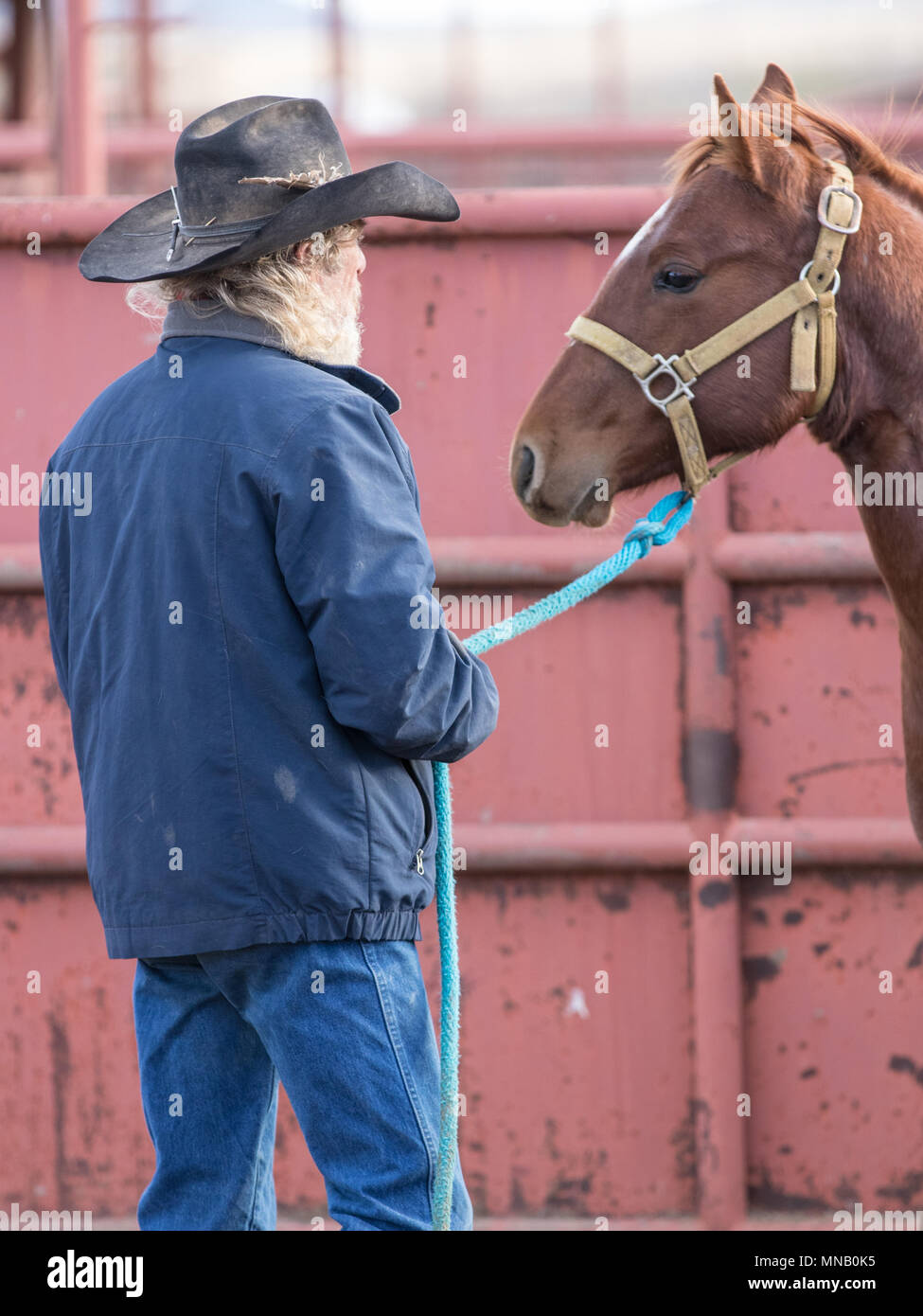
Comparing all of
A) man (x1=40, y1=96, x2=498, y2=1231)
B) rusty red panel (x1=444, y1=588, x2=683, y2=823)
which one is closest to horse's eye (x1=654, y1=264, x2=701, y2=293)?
man (x1=40, y1=96, x2=498, y2=1231)

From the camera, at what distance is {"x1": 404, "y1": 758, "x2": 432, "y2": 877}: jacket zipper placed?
1651 mm

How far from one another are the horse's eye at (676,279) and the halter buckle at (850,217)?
0.63ft

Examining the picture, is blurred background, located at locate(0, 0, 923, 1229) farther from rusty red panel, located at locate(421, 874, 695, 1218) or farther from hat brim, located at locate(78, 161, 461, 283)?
hat brim, located at locate(78, 161, 461, 283)

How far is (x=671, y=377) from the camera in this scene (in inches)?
76.8

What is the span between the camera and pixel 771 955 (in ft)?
8.54

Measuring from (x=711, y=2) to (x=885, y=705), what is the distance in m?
9.29

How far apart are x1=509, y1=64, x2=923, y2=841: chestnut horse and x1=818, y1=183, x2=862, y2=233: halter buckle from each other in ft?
0.08

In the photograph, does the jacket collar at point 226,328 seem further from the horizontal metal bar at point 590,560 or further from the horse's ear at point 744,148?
the horizontal metal bar at point 590,560

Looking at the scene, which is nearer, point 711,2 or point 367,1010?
point 367,1010

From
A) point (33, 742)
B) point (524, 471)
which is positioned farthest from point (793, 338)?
point (33, 742)

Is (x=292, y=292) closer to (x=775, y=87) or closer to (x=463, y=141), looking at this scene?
(x=775, y=87)

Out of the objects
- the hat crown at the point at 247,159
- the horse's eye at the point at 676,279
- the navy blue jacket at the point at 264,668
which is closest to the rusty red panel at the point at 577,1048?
the navy blue jacket at the point at 264,668
